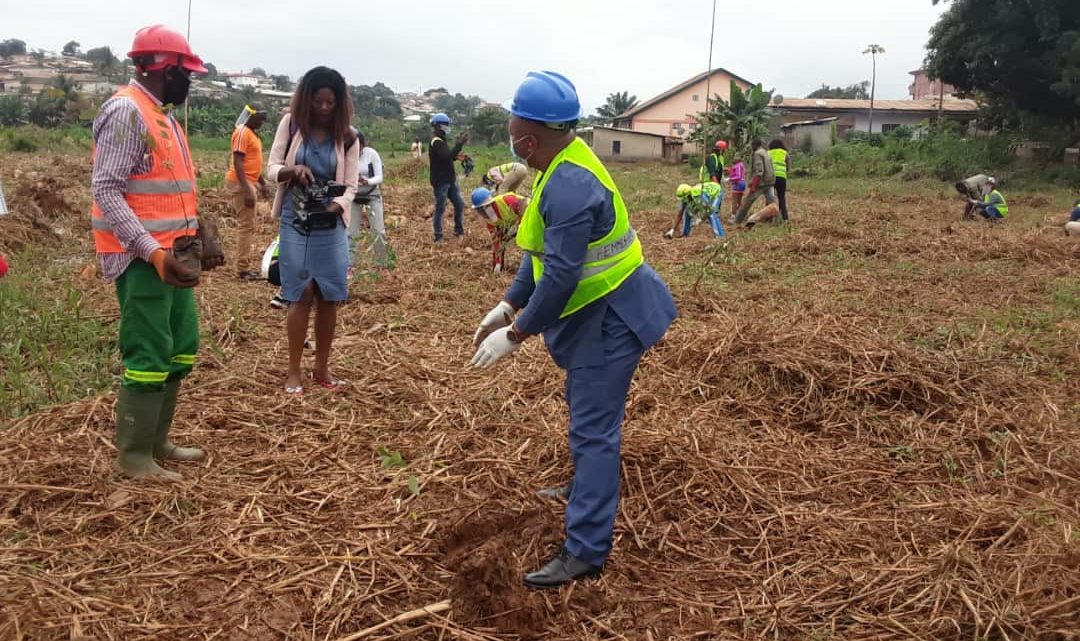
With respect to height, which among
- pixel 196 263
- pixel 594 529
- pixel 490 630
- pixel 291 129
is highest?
pixel 291 129

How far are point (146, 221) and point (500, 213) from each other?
172 inches

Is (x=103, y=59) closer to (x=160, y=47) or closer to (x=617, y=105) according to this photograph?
(x=617, y=105)

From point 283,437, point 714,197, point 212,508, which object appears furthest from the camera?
point 714,197

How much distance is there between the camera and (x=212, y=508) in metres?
2.94

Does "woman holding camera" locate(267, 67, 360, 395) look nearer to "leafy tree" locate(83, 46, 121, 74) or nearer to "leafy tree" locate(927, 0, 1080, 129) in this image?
"leafy tree" locate(927, 0, 1080, 129)

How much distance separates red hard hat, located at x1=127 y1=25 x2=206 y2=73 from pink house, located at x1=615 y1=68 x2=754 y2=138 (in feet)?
166

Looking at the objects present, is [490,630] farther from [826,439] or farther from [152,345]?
[826,439]

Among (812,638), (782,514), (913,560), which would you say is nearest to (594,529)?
(812,638)

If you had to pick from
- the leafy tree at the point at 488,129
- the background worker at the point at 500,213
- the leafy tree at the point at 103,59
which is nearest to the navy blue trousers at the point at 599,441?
the background worker at the point at 500,213

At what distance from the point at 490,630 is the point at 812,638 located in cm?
98

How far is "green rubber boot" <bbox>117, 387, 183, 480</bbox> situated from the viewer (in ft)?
9.95

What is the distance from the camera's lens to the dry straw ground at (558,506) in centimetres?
237

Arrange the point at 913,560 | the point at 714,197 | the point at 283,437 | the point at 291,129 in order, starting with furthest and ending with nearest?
the point at 714,197, the point at 291,129, the point at 283,437, the point at 913,560

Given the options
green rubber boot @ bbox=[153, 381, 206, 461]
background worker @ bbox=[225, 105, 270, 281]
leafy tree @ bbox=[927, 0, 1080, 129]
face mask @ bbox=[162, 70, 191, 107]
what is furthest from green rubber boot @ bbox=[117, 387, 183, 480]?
leafy tree @ bbox=[927, 0, 1080, 129]
